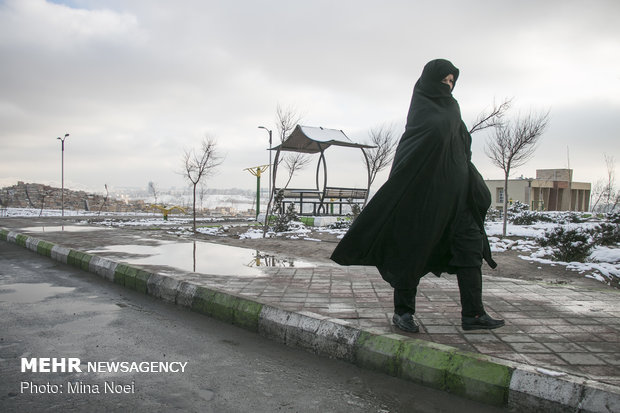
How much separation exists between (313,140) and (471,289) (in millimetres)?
13861

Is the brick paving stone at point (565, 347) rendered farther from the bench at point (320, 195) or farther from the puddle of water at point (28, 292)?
the bench at point (320, 195)

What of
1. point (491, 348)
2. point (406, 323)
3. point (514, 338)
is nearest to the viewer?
point (491, 348)

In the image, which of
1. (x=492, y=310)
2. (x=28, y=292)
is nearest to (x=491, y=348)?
(x=492, y=310)

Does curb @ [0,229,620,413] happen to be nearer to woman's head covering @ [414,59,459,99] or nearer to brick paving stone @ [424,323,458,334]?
brick paving stone @ [424,323,458,334]

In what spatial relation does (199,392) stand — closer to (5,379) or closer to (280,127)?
(5,379)

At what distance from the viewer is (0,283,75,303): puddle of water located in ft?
14.8

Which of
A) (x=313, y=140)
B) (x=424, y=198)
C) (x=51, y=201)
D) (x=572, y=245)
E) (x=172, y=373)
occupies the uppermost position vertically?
(x=313, y=140)

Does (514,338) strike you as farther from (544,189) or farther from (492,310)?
(544,189)

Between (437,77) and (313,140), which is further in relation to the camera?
(313,140)

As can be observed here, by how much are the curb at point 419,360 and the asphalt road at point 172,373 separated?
3.0 inches

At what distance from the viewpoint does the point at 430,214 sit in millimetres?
3004

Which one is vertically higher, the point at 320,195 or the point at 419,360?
the point at 320,195

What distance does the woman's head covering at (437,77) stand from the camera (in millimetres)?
3094

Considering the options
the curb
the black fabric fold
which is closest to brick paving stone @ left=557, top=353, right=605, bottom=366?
the curb
